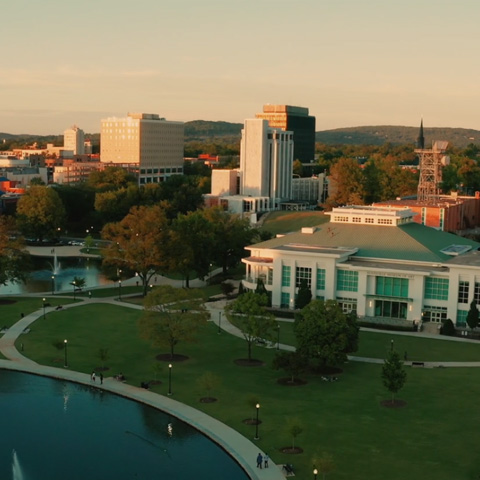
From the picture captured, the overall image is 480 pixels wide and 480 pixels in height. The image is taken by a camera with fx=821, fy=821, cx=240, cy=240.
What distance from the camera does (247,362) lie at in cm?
6988

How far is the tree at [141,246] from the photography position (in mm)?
100688

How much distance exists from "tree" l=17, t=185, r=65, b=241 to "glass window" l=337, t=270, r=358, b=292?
8238 cm

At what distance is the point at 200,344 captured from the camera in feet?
A: 248

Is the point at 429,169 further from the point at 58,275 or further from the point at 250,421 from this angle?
the point at 250,421

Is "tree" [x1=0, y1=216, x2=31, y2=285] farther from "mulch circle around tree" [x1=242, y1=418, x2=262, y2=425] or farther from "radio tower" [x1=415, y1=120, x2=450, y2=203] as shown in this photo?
"radio tower" [x1=415, y1=120, x2=450, y2=203]

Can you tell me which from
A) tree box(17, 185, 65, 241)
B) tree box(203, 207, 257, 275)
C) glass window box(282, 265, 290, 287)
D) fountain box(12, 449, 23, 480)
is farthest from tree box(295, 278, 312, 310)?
tree box(17, 185, 65, 241)

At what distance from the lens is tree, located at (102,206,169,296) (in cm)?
10069

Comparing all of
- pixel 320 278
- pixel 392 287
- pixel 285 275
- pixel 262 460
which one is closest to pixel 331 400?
pixel 262 460

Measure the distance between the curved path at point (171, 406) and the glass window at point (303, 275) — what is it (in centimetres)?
3047

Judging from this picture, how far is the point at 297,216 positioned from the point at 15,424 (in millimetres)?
126404

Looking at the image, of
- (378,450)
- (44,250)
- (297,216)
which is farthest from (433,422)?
(297,216)

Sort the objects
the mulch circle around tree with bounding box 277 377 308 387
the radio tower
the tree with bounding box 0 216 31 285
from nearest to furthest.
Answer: the mulch circle around tree with bounding box 277 377 308 387
the tree with bounding box 0 216 31 285
the radio tower

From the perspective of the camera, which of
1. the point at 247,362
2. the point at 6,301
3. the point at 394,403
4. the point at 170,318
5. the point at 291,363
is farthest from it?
the point at 6,301

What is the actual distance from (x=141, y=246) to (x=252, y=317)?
33.6 meters
